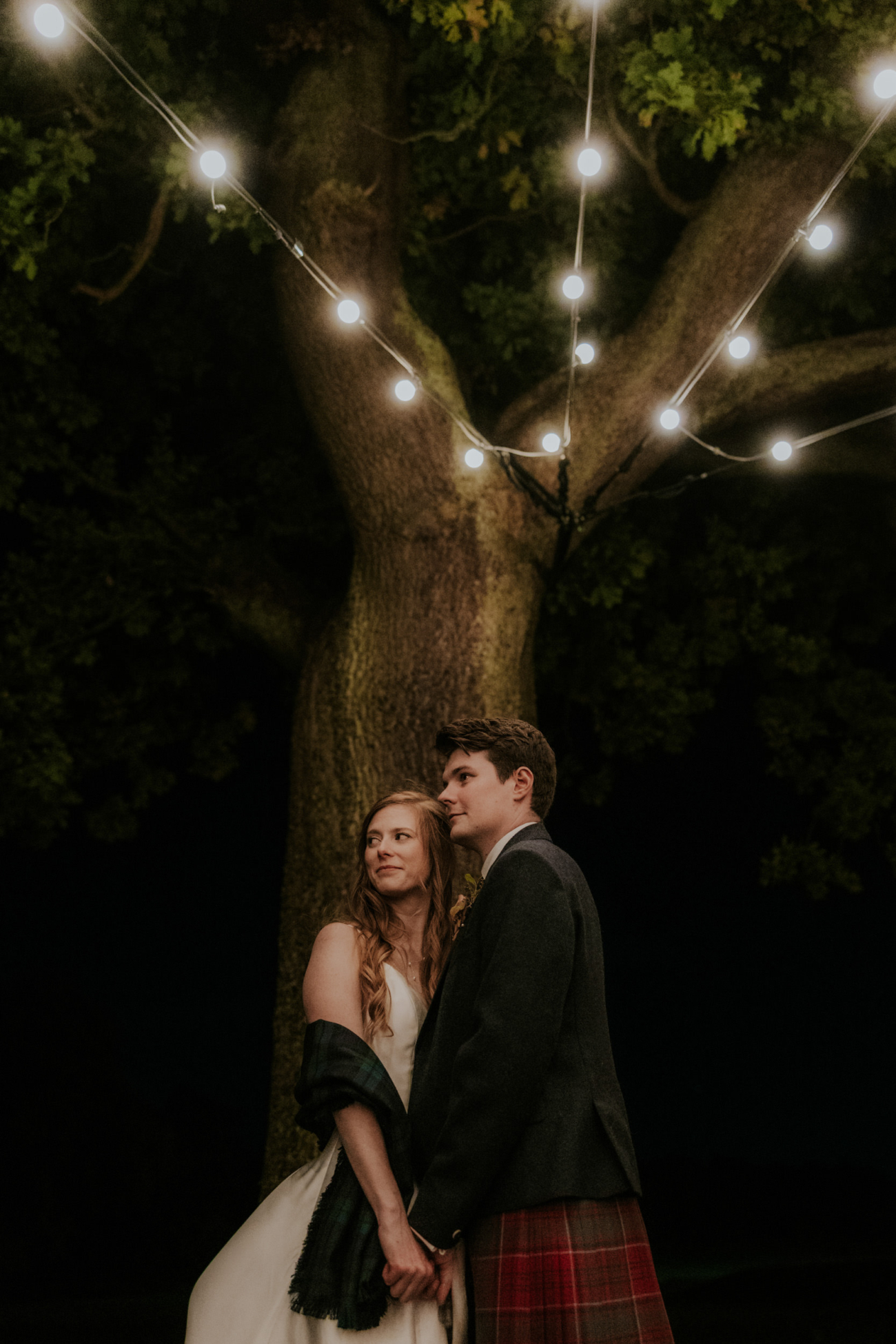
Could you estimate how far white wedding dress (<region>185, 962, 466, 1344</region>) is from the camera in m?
2.24

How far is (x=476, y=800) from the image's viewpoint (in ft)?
8.49

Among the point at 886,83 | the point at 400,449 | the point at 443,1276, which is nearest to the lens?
the point at 443,1276

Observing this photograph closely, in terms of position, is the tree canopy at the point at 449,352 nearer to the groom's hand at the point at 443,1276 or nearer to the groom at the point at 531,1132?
the groom at the point at 531,1132

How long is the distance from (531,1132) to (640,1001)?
1138cm

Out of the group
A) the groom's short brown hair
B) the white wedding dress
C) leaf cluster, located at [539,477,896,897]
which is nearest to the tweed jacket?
the white wedding dress

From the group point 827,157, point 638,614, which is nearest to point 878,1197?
point 638,614

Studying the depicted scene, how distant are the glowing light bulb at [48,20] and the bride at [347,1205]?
9.05 ft

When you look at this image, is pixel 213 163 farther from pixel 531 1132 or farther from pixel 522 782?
pixel 531 1132

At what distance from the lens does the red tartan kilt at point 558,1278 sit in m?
2.15

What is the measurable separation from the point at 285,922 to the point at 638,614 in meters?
4.84

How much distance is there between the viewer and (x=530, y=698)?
576cm

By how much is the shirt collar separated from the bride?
0.29 meters

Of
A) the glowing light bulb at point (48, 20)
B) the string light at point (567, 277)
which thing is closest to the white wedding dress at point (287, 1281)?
the string light at point (567, 277)

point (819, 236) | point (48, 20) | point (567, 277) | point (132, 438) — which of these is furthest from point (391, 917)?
point (132, 438)
